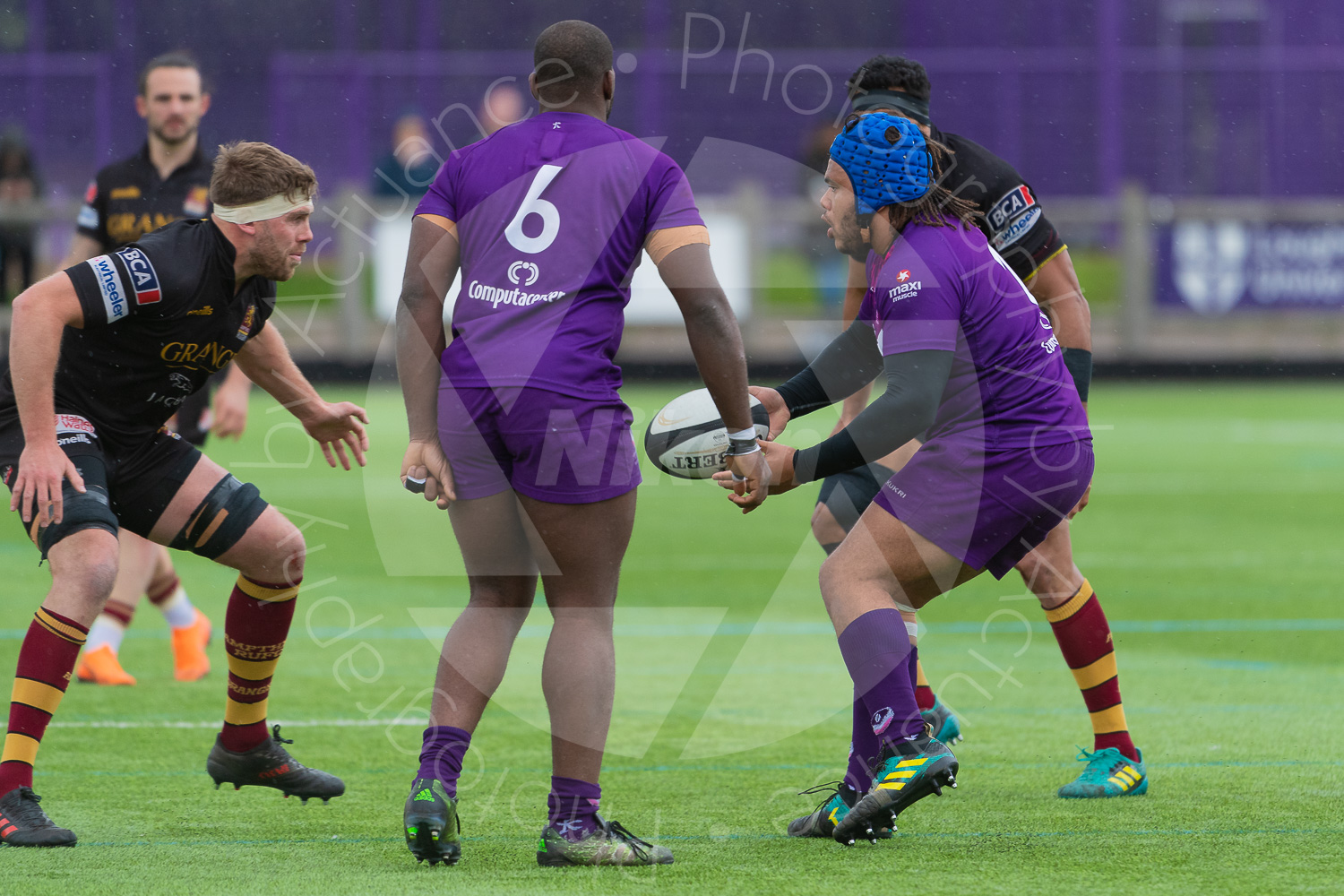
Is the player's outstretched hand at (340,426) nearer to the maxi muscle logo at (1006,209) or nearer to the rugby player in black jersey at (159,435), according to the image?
the rugby player in black jersey at (159,435)

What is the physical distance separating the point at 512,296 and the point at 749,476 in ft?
2.62

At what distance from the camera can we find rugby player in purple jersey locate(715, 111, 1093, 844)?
4.49 metres

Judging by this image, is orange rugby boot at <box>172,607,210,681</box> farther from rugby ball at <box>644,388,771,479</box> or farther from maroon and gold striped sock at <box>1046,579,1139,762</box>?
maroon and gold striped sock at <box>1046,579,1139,762</box>

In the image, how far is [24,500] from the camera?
4.61m

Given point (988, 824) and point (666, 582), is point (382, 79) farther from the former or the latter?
point (988, 824)

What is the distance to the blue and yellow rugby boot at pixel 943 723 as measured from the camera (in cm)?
565

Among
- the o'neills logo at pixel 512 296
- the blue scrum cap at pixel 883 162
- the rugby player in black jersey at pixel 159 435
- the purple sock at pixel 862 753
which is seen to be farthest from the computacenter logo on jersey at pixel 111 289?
the purple sock at pixel 862 753

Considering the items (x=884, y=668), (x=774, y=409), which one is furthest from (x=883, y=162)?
(x=884, y=668)

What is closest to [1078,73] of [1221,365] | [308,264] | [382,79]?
[1221,365]

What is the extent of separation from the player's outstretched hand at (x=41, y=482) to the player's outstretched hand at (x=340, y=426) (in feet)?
3.16

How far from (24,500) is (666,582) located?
544 cm

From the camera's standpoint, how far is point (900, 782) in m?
4.34

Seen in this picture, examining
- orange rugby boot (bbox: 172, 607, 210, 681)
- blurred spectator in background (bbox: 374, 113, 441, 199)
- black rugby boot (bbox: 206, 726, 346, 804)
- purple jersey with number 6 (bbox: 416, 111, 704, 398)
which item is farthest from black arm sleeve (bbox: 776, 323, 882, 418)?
blurred spectator in background (bbox: 374, 113, 441, 199)

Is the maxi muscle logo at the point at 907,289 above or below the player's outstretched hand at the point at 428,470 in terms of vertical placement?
above
